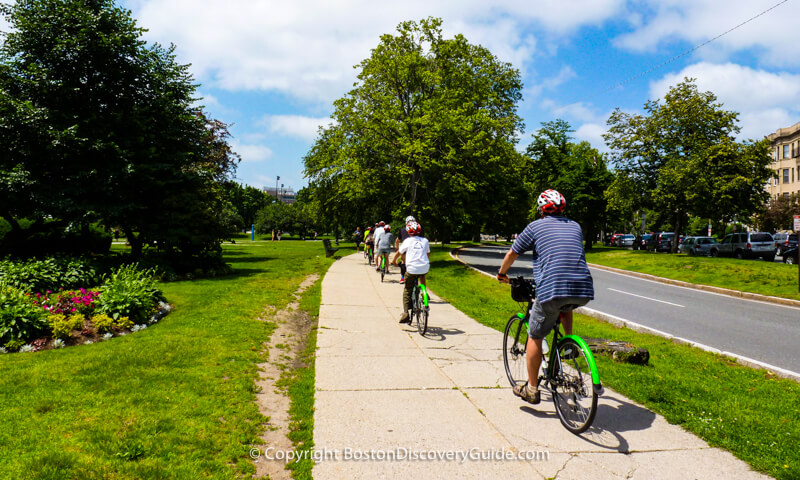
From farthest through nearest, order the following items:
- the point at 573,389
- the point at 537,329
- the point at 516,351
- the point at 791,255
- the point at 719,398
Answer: the point at 791,255
the point at 516,351
the point at 719,398
the point at 537,329
the point at 573,389

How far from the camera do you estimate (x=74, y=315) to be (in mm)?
7652

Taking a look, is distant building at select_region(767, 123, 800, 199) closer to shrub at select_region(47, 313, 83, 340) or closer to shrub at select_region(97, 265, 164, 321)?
A: shrub at select_region(97, 265, 164, 321)

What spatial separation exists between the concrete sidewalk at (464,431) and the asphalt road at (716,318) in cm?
475

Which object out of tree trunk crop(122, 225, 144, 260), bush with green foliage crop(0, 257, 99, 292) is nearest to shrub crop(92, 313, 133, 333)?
bush with green foliage crop(0, 257, 99, 292)

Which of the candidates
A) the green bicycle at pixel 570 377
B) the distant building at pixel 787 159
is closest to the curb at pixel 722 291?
the green bicycle at pixel 570 377

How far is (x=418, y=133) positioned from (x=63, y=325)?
58.6 ft

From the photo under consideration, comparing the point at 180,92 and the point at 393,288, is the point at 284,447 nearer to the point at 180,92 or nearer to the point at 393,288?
the point at 393,288

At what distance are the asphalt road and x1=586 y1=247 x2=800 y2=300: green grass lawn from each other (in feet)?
7.02

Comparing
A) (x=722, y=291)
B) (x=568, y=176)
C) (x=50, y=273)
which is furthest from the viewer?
(x=568, y=176)

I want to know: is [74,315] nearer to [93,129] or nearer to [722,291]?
[93,129]

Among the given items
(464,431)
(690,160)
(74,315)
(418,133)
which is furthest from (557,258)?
(690,160)

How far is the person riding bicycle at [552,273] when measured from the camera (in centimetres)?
397

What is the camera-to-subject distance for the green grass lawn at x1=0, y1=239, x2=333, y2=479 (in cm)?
337

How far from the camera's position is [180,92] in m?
17.4
